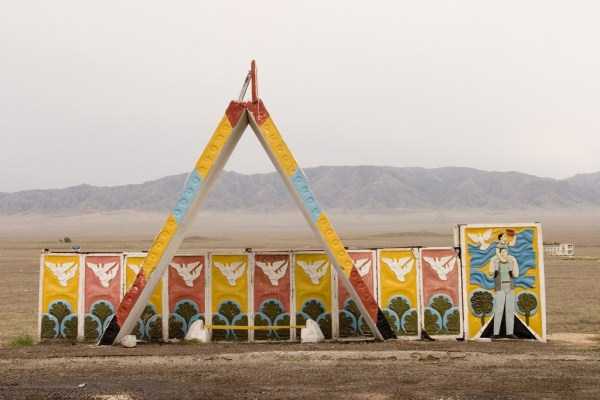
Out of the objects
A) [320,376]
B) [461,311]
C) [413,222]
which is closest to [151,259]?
[320,376]

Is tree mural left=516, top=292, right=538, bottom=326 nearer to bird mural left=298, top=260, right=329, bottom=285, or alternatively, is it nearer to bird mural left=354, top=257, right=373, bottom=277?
bird mural left=354, top=257, right=373, bottom=277

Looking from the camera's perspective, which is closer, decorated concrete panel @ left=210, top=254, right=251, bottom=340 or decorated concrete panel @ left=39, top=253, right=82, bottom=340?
decorated concrete panel @ left=210, top=254, right=251, bottom=340

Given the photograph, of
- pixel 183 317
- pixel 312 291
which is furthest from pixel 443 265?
pixel 183 317

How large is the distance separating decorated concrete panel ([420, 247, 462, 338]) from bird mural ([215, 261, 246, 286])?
393 centimetres

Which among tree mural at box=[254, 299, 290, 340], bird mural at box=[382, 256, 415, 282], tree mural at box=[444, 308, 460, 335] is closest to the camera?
tree mural at box=[444, 308, 460, 335]

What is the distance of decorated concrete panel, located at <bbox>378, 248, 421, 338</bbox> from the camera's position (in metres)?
14.3

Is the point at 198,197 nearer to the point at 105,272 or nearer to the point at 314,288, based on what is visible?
the point at 105,272

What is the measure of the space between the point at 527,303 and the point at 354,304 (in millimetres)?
3615

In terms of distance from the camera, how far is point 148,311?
14.9 metres

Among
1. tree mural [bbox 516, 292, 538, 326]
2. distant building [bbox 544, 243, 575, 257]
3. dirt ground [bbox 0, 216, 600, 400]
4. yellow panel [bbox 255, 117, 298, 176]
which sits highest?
yellow panel [bbox 255, 117, 298, 176]

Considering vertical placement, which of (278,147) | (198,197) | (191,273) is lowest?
(191,273)

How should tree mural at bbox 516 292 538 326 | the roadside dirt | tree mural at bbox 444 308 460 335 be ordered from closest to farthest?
the roadside dirt, tree mural at bbox 516 292 538 326, tree mural at bbox 444 308 460 335

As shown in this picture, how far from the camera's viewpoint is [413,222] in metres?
166

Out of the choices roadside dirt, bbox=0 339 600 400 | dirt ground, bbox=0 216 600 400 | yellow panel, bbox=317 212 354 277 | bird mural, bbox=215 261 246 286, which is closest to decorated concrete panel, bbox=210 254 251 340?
bird mural, bbox=215 261 246 286
